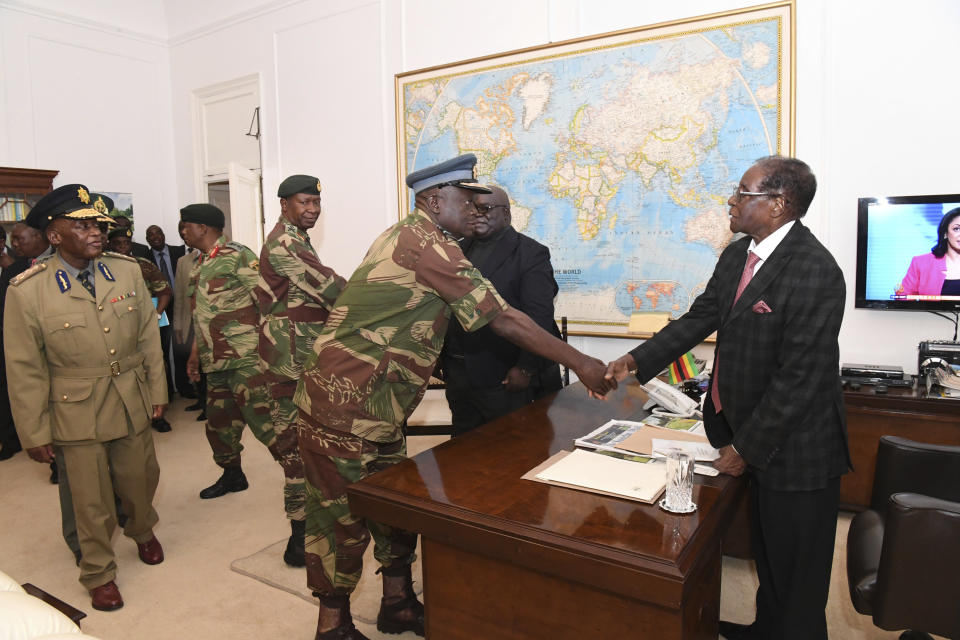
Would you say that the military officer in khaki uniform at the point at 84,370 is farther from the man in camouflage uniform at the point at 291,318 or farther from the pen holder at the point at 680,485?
the pen holder at the point at 680,485

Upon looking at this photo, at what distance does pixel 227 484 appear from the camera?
4043mm

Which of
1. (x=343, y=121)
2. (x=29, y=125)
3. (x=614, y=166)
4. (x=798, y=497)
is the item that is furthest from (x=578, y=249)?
(x=29, y=125)

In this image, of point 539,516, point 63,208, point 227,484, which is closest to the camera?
point 539,516

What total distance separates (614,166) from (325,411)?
2897 mm

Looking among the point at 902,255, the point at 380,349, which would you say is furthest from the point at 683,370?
the point at 902,255

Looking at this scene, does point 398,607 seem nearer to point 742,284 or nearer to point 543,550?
point 543,550

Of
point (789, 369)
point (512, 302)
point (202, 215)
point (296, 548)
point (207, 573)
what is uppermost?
point (202, 215)

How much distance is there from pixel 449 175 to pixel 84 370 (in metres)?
1.87

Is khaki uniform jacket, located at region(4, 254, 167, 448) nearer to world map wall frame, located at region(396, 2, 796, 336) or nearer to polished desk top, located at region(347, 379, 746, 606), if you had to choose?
polished desk top, located at region(347, 379, 746, 606)

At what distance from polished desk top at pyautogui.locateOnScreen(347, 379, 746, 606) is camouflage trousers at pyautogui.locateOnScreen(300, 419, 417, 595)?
9.4 inches

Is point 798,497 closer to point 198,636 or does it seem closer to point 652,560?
point 652,560

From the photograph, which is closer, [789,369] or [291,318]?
[789,369]

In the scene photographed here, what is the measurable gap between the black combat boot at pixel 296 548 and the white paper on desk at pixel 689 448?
73.4 inches

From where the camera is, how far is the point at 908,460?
205 centimetres
